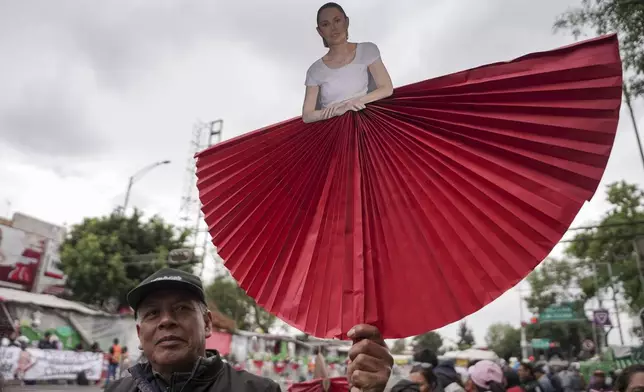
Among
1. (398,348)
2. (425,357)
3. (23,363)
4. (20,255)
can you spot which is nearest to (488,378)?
(425,357)

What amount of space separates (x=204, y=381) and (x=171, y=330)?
0.78 feet

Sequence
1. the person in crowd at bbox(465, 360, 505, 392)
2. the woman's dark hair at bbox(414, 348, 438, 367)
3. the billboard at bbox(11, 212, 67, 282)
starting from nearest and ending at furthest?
1. the woman's dark hair at bbox(414, 348, 438, 367)
2. the person in crowd at bbox(465, 360, 505, 392)
3. the billboard at bbox(11, 212, 67, 282)

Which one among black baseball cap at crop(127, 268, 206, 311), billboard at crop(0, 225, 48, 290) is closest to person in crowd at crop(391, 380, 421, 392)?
black baseball cap at crop(127, 268, 206, 311)

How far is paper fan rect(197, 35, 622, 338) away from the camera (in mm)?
1108

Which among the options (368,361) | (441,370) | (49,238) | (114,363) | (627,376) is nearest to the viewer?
(368,361)

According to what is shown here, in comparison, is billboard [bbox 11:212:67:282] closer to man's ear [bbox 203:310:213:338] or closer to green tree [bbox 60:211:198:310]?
green tree [bbox 60:211:198:310]

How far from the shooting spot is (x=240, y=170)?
1650 mm

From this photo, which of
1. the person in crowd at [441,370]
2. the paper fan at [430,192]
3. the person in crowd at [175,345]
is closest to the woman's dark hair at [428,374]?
the person in crowd at [441,370]

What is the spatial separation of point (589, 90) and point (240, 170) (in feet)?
3.47

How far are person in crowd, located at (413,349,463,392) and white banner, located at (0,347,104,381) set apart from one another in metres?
10.7

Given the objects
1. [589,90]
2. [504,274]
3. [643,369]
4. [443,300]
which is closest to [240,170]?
[443,300]

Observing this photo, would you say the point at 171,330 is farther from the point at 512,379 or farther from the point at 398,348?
the point at 398,348

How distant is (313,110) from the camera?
1523 mm

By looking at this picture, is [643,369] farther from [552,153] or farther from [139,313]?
[139,313]
